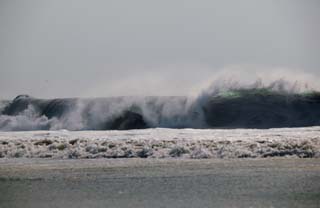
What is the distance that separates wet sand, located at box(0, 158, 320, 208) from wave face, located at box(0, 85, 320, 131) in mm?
17204

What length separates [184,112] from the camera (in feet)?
125

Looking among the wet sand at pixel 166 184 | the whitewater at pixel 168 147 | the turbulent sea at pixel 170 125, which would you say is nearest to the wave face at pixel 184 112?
the turbulent sea at pixel 170 125

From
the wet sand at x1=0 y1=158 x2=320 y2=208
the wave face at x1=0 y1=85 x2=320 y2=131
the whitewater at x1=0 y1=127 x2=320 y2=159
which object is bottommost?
the wet sand at x1=0 y1=158 x2=320 y2=208

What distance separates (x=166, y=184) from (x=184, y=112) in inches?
976

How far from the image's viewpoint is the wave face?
35469 mm

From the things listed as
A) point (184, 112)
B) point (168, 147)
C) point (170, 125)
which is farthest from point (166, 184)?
point (184, 112)

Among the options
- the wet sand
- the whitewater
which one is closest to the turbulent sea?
the whitewater

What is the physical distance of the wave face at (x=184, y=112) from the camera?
3547 centimetres

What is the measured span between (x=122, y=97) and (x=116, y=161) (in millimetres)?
22233

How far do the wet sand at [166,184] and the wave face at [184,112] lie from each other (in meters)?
17.2

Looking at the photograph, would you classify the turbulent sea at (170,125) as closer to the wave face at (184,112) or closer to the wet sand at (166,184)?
the wave face at (184,112)

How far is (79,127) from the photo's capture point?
133ft

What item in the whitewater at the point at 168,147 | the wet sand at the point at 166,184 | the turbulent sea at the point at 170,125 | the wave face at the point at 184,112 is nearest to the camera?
the wet sand at the point at 166,184

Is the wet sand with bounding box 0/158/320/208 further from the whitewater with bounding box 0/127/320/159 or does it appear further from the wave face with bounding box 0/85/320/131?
the wave face with bounding box 0/85/320/131
